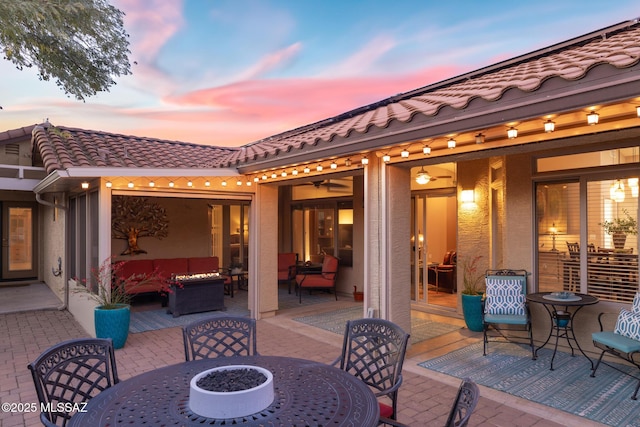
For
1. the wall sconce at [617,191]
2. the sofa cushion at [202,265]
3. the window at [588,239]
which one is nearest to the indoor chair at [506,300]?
the window at [588,239]

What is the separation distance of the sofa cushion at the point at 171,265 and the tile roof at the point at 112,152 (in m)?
2.66

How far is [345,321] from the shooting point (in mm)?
7121

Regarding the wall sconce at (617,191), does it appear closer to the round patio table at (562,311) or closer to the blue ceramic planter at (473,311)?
the round patio table at (562,311)

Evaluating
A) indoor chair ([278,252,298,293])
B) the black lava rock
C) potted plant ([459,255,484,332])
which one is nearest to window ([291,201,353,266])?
indoor chair ([278,252,298,293])

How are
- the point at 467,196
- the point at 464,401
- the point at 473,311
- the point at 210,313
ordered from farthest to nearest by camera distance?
the point at 210,313 < the point at 467,196 < the point at 473,311 < the point at 464,401

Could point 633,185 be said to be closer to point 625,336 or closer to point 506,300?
point 625,336

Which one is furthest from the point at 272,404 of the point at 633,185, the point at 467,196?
the point at 467,196

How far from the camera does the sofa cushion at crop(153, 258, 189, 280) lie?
9.29 metres

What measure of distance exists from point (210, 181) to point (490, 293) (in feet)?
16.2

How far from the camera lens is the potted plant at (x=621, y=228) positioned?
189 inches

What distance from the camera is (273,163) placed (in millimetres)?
6195

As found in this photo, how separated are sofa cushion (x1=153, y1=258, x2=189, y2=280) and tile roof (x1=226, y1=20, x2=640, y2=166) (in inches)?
144

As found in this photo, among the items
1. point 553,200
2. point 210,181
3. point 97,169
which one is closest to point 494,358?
point 553,200

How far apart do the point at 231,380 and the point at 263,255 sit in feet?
17.6
